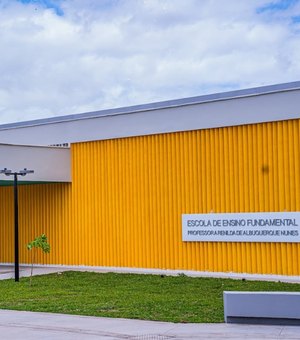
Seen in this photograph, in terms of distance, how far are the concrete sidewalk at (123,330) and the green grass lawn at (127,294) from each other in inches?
29.7

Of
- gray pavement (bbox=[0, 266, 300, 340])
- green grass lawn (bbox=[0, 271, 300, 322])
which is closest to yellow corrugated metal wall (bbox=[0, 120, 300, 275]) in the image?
green grass lawn (bbox=[0, 271, 300, 322])

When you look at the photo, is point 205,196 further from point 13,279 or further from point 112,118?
point 13,279

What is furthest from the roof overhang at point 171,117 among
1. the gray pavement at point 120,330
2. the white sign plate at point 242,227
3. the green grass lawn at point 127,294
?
the gray pavement at point 120,330

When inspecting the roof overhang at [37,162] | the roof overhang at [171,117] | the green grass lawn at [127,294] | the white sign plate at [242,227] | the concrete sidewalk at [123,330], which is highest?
the roof overhang at [171,117]

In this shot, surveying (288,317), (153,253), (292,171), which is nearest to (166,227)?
(153,253)

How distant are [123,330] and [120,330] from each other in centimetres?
6

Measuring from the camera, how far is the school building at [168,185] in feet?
72.8

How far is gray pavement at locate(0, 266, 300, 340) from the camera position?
12.4 m

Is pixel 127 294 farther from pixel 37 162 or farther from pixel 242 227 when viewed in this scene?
pixel 37 162

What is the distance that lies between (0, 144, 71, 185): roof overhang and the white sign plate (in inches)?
219

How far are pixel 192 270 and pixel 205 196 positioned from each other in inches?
97.5

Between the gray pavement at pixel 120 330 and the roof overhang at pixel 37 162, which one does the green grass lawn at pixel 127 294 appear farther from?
the roof overhang at pixel 37 162

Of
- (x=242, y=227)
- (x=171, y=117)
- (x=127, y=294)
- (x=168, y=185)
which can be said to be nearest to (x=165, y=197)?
(x=168, y=185)

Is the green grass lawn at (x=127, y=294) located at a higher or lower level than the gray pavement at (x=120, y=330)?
higher
